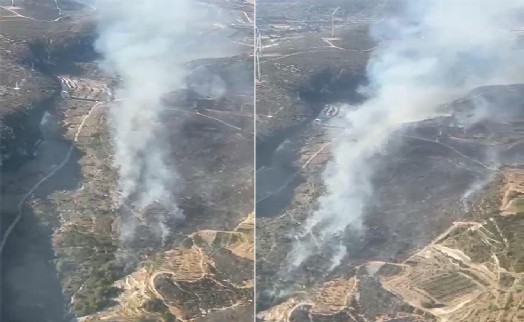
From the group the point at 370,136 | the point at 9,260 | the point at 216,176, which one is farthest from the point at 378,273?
the point at 9,260

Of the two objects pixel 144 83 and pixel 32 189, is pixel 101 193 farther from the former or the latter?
pixel 144 83

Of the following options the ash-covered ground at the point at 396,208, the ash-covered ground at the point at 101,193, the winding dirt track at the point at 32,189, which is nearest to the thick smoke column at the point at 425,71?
the ash-covered ground at the point at 396,208

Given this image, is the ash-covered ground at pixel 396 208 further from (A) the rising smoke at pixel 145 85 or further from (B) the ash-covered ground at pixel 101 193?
(A) the rising smoke at pixel 145 85

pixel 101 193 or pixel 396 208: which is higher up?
pixel 101 193

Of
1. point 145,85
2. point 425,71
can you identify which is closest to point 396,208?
point 425,71

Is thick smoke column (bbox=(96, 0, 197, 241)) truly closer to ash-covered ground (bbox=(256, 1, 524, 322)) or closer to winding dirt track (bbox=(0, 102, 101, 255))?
winding dirt track (bbox=(0, 102, 101, 255))

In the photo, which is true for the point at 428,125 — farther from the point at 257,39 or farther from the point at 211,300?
the point at 211,300

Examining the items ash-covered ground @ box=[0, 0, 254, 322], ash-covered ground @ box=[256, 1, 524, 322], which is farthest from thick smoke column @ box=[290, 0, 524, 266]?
ash-covered ground @ box=[0, 0, 254, 322]
